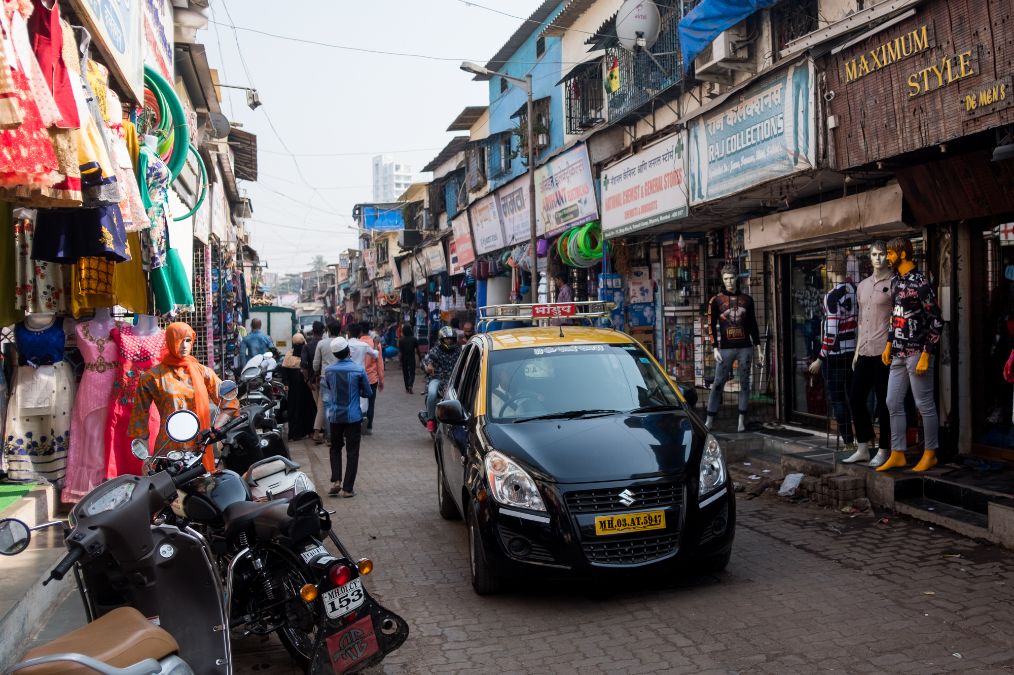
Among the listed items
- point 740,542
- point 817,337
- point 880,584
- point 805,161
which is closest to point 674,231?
point 817,337

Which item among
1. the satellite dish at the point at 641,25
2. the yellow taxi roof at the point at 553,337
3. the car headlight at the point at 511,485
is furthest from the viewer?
the satellite dish at the point at 641,25

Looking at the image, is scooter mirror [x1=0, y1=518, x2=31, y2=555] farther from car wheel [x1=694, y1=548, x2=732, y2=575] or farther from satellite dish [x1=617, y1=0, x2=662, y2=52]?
satellite dish [x1=617, y1=0, x2=662, y2=52]

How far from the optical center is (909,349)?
24.3 ft

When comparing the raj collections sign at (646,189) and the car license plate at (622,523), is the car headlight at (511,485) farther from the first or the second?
the raj collections sign at (646,189)

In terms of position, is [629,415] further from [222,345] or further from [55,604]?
[222,345]

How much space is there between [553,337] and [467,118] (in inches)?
1028

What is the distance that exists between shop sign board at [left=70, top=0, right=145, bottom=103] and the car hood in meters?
3.97

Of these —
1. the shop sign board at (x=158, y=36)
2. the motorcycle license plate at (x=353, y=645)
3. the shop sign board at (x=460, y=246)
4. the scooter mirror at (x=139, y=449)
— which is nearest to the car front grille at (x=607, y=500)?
the motorcycle license plate at (x=353, y=645)

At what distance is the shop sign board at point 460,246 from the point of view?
82.8ft

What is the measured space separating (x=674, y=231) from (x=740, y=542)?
7784mm

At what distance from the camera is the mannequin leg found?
7582 mm

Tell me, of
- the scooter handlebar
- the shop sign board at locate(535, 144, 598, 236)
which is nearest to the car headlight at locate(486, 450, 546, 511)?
the scooter handlebar

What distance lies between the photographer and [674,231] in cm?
1375

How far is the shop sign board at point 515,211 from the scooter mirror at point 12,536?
16.6 metres
